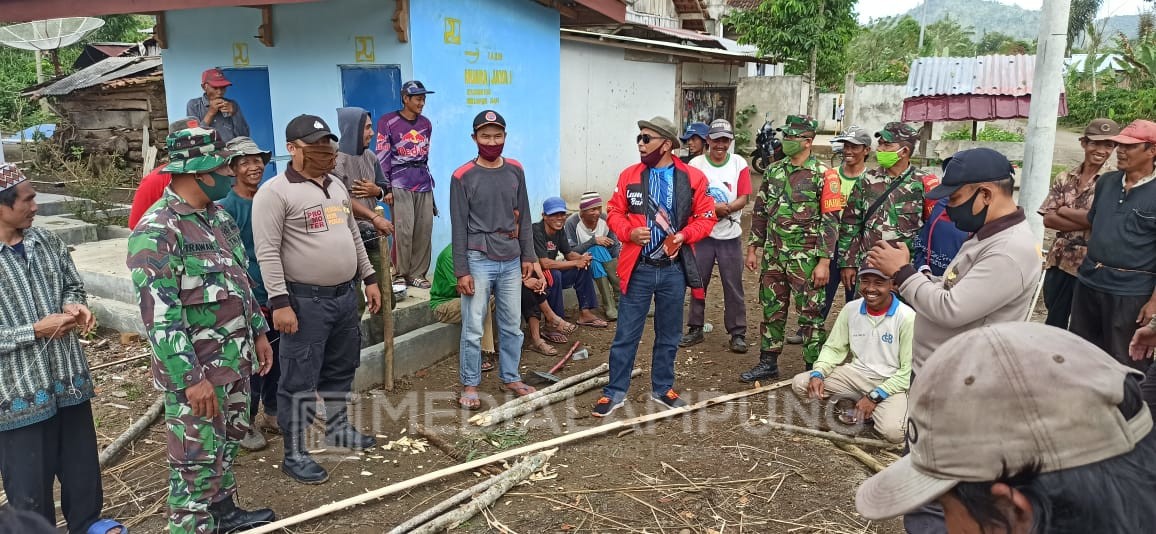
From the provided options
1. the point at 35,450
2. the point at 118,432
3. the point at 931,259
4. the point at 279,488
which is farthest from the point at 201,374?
the point at 931,259

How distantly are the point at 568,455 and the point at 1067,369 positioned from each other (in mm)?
3743

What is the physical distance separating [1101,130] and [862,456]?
8.99 ft

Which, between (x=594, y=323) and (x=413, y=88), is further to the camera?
(x=594, y=323)

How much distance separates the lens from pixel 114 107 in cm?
1410

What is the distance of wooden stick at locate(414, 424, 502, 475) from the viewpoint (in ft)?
14.5

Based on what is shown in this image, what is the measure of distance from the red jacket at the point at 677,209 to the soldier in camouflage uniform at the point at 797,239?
3.49 ft

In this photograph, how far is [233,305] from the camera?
3.52 m

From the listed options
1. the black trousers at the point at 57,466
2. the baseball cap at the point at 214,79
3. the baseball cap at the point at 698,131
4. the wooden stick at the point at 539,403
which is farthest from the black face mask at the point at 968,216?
the baseball cap at the point at 214,79

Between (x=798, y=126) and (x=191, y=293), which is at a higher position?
(x=798, y=126)

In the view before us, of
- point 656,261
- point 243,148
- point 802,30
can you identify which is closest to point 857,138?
point 656,261

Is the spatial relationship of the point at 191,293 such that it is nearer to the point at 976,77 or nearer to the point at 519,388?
the point at 519,388

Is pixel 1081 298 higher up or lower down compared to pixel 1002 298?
lower down

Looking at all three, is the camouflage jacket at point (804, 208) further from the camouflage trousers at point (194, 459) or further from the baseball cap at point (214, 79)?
the baseball cap at point (214, 79)

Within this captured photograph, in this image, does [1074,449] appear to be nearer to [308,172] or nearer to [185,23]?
[308,172]
